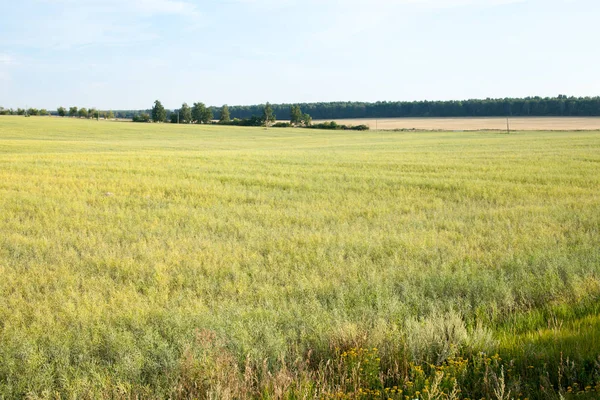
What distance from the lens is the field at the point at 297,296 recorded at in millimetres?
4367

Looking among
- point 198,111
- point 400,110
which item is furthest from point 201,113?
point 400,110

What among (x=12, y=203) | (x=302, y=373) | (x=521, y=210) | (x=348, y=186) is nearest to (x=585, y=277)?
(x=302, y=373)

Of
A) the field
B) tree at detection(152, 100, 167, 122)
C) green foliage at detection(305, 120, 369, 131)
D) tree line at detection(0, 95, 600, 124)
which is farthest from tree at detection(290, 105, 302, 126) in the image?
the field

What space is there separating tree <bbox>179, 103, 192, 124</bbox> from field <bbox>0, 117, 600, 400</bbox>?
120 m

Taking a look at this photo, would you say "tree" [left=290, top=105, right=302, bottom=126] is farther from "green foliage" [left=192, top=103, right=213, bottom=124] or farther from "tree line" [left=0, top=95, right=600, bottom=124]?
"green foliage" [left=192, top=103, right=213, bottom=124]

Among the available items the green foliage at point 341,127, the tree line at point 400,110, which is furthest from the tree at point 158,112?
the green foliage at point 341,127

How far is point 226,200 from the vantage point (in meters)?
14.9

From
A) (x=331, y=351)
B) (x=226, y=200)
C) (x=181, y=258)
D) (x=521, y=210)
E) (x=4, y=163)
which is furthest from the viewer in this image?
(x=4, y=163)

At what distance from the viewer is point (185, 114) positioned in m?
131

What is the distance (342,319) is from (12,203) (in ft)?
37.4

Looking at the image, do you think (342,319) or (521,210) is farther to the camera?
(521,210)

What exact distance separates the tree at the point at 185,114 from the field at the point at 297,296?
120 m

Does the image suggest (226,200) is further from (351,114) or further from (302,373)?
(351,114)

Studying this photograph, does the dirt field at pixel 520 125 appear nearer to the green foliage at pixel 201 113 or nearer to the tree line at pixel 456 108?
the tree line at pixel 456 108
